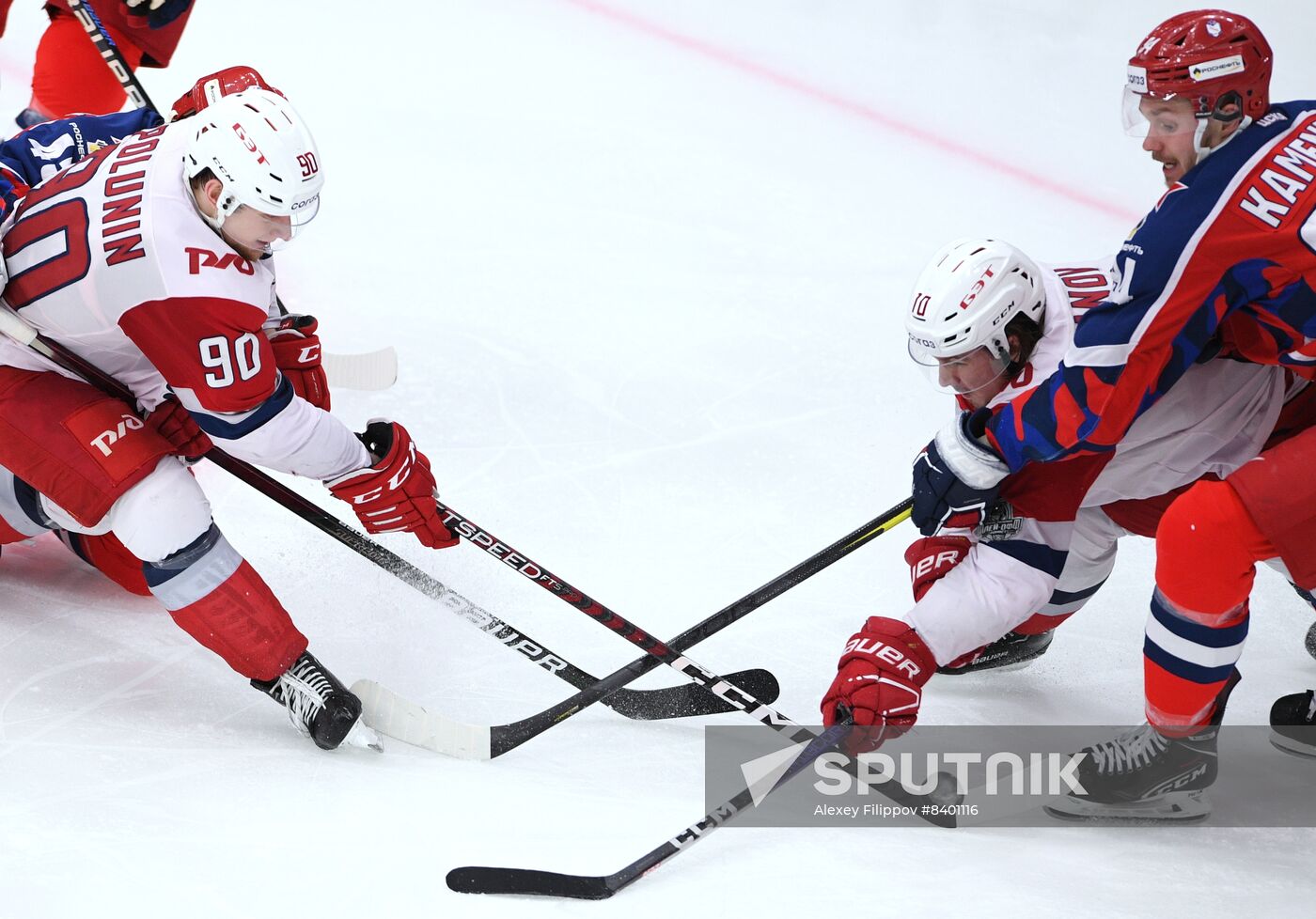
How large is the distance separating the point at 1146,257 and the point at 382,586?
5.43ft

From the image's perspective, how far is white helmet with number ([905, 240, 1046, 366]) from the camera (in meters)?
2.32

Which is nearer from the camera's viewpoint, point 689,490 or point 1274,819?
point 1274,819

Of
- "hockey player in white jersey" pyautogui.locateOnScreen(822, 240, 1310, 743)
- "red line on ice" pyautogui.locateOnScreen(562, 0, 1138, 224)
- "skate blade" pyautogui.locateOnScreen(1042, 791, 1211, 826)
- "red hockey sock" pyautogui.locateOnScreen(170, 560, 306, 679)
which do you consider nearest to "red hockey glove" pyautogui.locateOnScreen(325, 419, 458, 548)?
"red hockey sock" pyautogui.locateOnScreen(170, 560, 306, 679)

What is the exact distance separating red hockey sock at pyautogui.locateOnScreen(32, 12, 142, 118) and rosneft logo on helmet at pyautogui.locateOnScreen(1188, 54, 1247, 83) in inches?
107

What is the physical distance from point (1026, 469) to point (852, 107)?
3086 mm

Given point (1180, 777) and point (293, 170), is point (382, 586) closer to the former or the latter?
point (293, 170)

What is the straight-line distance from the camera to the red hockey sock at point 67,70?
356 centimetres

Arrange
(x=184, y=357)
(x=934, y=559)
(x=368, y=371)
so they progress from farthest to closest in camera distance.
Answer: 1. (x=368, y=371)
2. (x=934, y=559)
3. (x=184, y=357)

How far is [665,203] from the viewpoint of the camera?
441 centimetres

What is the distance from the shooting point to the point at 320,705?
2.29m

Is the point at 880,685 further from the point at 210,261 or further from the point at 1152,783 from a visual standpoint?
the point at 210,261

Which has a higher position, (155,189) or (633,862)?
(155,189)

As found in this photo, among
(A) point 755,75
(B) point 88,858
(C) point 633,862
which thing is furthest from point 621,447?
(A) point 755,75

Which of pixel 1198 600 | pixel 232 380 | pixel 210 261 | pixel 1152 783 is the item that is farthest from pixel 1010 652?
pixel 210 261
